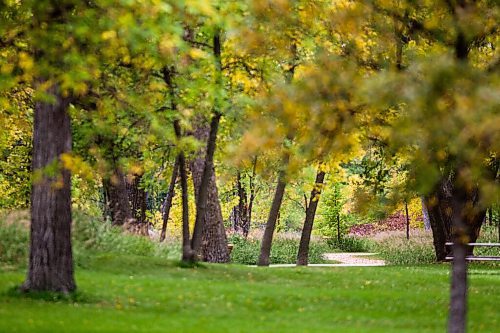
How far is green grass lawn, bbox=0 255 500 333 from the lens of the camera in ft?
33.3

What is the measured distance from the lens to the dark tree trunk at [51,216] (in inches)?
460

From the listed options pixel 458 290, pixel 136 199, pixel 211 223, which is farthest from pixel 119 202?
pixel 458 290

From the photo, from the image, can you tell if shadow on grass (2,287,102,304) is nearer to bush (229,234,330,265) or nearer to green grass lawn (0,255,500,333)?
green grass lawn (0,255,500,333)

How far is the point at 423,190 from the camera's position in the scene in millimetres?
7133

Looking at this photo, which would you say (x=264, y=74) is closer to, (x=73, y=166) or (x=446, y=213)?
(x=73, y=166)

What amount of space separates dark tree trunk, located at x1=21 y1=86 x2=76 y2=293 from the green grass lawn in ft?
1.15

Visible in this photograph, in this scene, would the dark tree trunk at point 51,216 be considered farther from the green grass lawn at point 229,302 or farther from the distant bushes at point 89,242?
the distant bushes at point 89,242

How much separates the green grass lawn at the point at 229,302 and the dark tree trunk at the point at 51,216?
1.15 ft

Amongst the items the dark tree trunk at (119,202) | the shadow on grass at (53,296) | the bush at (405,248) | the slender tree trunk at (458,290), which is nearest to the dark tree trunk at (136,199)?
the dark tree trunk at (119,202)

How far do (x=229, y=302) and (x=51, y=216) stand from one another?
3.02 meters

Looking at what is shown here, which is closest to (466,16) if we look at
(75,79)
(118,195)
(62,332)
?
(75,79)

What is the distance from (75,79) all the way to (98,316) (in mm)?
4670

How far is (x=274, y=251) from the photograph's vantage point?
32.6 meters

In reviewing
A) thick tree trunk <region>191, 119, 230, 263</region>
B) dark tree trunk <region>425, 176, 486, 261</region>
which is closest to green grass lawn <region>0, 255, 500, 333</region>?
thick tree trunk <region>191, 119, 230, 263</region>
